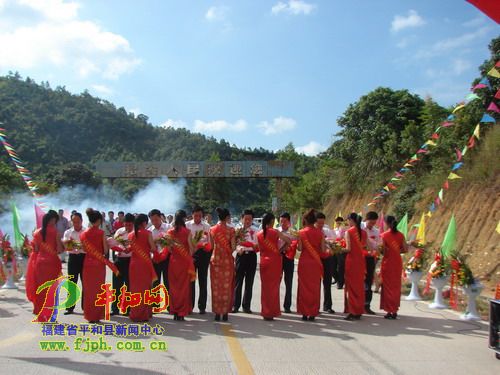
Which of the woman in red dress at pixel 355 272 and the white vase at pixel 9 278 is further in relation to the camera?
the white vase at pixel 9 278

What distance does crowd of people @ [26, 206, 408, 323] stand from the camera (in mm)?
7824

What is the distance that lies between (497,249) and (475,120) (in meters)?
7.18

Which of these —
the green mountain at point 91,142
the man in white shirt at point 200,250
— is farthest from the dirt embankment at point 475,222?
the green mountain at point 91,142

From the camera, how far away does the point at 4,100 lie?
205 ft

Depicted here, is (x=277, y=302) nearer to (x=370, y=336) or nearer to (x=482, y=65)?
(x=370, y=336)

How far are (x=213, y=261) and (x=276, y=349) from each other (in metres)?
2.32

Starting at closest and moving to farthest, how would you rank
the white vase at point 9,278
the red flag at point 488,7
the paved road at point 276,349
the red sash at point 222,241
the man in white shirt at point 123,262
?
the red flag at point 488,7, the paved road at point 276,349, the red sash at point 222,241, the man in white shirt at point 123,262, the white vase at point 9,278

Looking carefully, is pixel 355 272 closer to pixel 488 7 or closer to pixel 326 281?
pixel 326 281

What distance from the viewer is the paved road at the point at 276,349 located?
17.7ft

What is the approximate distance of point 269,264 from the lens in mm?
8312

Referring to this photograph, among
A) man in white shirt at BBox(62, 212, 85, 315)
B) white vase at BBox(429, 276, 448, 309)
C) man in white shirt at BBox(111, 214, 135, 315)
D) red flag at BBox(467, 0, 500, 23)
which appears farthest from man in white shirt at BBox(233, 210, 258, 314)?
red flag at BBox(467, 0, 500, 23)

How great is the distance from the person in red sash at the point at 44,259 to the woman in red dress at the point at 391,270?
5285mm

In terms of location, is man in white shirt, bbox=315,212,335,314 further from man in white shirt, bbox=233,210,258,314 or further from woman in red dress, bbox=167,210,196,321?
woman in red dress, bbox=167,210,196,321

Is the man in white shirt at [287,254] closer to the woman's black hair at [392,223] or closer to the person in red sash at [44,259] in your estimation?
the woman's black hair at [392,223]
